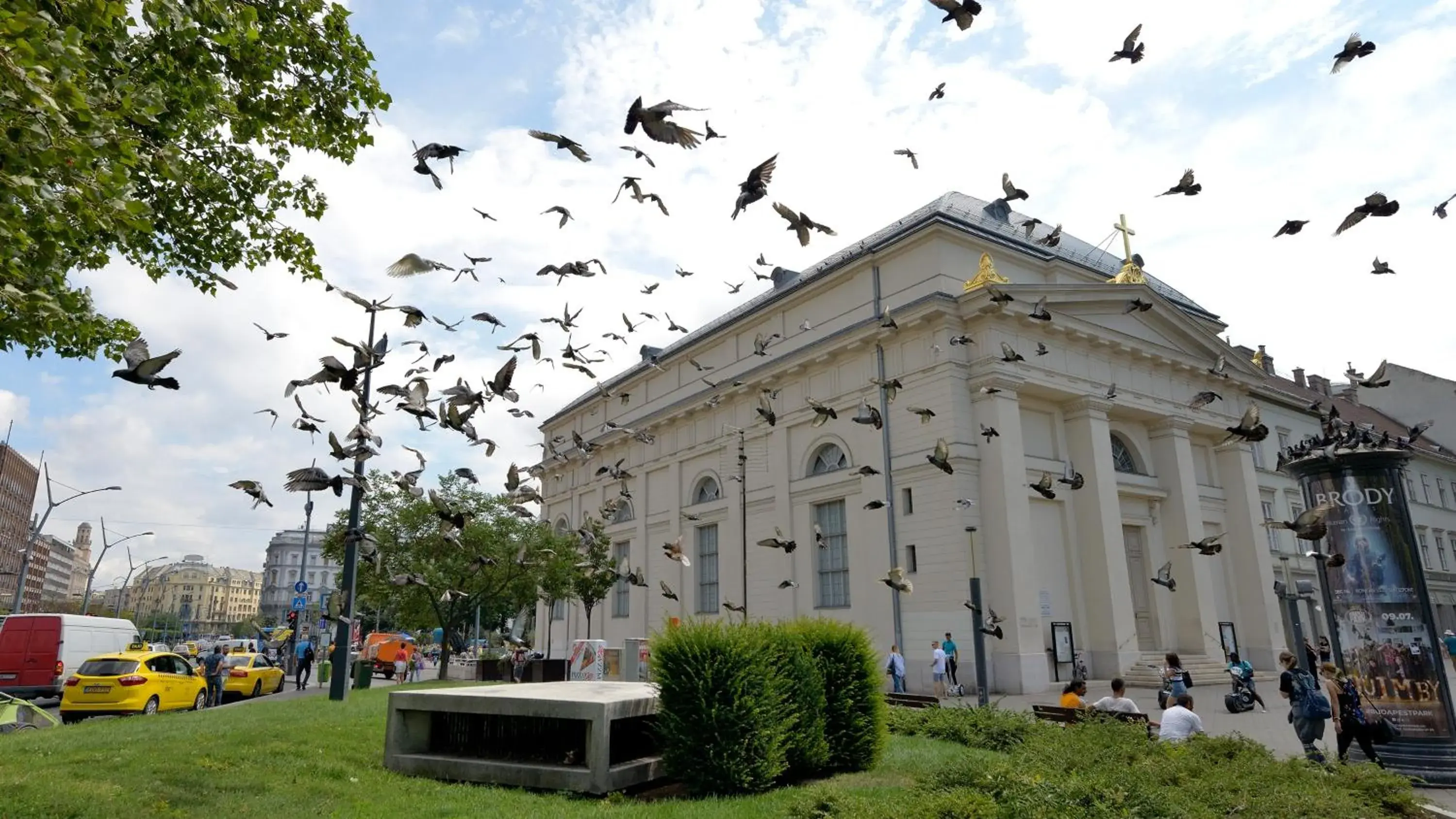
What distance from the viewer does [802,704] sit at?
10672 mm

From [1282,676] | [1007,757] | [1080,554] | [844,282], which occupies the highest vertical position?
[844,282]

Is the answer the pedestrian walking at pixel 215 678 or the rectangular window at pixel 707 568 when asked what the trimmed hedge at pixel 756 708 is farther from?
the rectangular window at pixel 707 568

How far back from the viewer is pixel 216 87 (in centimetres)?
1058

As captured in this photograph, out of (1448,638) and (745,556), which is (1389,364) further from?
(745,556)

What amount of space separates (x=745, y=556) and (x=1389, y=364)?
53.9 meters

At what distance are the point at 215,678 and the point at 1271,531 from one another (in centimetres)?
4495

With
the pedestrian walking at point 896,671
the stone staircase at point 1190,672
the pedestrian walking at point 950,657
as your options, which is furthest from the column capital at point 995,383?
the stone staircase at point 1190,672

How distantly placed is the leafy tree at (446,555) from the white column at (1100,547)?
19145mm

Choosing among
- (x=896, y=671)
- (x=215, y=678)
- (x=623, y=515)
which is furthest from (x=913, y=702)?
(x=623, y=515)

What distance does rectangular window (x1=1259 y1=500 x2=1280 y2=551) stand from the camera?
40969 mm

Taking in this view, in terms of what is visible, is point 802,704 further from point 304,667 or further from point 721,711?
point 304,667

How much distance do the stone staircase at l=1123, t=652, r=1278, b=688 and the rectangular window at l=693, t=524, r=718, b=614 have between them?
701 inches

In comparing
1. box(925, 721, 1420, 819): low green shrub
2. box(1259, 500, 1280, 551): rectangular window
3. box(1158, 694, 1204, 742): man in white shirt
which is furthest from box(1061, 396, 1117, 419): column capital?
box(925, 721, 1420, 819): low green shrub

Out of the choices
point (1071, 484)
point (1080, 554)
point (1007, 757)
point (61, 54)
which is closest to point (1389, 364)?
point (1080, 554)
